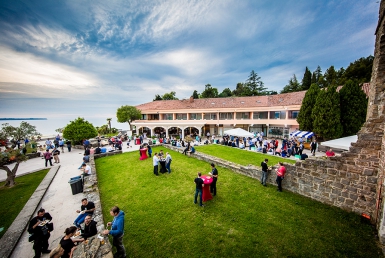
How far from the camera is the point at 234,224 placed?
515cm

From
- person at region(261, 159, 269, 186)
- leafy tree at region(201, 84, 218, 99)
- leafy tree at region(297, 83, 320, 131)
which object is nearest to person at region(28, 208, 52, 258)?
person at region(261, 159, 269, 186)

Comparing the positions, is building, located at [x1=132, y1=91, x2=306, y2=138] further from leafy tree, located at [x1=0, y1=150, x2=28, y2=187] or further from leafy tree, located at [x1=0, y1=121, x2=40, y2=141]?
leafy tree, located at [x1=0, y1=150, x2=28, y2=187]

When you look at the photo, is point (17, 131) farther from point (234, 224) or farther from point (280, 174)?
point (280, 174)

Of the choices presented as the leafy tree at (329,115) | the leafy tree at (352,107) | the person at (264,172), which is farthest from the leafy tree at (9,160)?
the leafy tree at (352,107)

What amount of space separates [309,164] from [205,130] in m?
24.1

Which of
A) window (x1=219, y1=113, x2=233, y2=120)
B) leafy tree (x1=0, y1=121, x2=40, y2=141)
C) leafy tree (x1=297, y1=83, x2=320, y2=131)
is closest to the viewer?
leafy tree (x1=0, y1=121, x2=40, y2=141)

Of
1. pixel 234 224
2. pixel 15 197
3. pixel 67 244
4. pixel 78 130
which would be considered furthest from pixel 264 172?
pixel 78 130

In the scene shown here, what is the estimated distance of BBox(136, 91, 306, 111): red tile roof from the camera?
2470cm

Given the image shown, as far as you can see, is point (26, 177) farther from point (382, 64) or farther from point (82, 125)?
point (382, 64)

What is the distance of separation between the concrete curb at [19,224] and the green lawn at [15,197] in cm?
28

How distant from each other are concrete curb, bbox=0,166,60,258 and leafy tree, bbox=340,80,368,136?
24936 mm

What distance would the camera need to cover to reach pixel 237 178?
873 centimetres

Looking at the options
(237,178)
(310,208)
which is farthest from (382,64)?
(237,178)

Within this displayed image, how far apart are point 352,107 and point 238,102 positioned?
16.2m
